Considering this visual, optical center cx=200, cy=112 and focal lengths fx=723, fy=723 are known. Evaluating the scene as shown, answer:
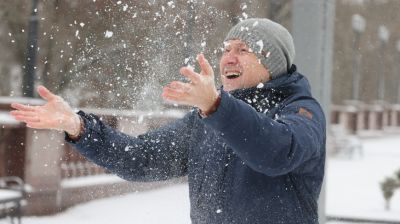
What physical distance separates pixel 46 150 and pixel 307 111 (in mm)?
7087

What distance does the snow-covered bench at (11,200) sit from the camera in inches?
245

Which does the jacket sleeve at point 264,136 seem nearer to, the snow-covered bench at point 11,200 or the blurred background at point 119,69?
the blurred background at point 119,69

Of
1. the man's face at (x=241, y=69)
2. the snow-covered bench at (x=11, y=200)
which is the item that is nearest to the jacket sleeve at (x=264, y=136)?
the man's face at (x=241, y=69)

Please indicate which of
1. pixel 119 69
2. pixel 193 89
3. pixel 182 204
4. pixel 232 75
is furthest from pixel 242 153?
pixel 119 69

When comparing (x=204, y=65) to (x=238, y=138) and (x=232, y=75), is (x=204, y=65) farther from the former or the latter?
(x=232, y=75)

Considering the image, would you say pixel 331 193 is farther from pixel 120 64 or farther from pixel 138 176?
pixel 138 176

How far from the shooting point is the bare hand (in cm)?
145

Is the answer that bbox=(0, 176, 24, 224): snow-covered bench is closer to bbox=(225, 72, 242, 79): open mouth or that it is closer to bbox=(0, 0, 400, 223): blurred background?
bbox=(0, 0, 400, 223): blurred background

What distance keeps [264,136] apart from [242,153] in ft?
0.20

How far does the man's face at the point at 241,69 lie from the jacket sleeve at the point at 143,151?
240mm

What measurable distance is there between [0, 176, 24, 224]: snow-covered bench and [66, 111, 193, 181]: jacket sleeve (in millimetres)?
4178

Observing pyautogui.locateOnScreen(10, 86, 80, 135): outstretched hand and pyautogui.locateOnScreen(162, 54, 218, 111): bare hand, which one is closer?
pyautogui.locateOnScreen(162, 54, 218, 111): bare hand

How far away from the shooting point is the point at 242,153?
1.55m

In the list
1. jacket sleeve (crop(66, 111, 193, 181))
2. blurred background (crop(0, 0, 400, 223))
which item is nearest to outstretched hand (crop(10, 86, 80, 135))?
jacket sleeve (crop(66, 111, 193, 181))
